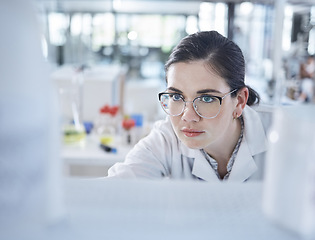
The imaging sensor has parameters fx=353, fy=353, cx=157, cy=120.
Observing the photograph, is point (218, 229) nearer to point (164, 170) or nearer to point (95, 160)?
point (164, 170)

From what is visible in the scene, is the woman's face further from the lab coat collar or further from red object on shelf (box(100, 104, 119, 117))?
red object on shelf (box(100, 104, 119, 117))

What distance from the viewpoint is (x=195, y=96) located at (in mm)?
1198

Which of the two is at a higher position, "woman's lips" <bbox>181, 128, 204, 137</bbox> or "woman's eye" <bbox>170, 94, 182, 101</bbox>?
"woman's eye" <bbox>170, 94, 182, 101</bbox>

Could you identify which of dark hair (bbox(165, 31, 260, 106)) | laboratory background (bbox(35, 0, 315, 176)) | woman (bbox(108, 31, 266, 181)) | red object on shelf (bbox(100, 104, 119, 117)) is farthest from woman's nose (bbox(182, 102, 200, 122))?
red object on shelf (bbox(100, 104, 119, 117))

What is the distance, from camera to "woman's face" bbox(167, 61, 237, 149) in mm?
1208

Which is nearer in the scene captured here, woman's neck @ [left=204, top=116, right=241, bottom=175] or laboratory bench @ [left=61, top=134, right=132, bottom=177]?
woman's neck @ [left=204, top=116, right=241, bottom=175]

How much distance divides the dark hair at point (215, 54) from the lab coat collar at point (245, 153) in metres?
0.16

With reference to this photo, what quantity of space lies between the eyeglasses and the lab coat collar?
19 centimetres

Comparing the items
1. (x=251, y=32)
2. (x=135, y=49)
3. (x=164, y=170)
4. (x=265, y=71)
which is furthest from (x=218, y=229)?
(x=135, y=49)

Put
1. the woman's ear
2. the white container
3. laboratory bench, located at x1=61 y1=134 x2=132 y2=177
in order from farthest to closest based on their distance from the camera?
laboratory bench, located at x1=61 y1=134 x2=132 y2=177 → the woman's ear → the white container

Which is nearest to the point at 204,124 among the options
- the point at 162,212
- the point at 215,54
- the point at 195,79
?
the point at 195,79

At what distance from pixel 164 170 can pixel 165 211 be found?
2.88 feet

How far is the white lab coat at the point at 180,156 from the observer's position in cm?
127

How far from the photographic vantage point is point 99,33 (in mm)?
7910
